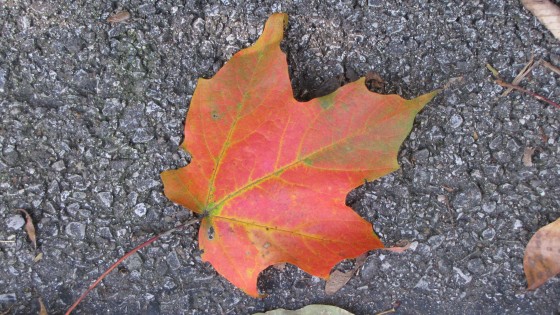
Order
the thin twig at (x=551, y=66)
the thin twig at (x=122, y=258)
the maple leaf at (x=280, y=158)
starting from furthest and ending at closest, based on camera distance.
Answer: the thin twig at (x=551, y=66) → the thin twig at (x=122, y=258) → the maple leaf at (x=280, y=158)

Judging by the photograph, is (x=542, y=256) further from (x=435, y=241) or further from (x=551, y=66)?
(x=551, y=66)

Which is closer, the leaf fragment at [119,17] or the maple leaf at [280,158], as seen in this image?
the maple leaf at [280,158]

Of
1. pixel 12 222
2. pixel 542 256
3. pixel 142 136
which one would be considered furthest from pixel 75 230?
pixel 542 256

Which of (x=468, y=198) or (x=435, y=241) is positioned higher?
(x=468, y=198)

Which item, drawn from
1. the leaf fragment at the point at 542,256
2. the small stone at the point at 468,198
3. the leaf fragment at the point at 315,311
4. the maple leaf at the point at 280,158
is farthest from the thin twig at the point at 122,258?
the leaf fragment at the point at 542,256

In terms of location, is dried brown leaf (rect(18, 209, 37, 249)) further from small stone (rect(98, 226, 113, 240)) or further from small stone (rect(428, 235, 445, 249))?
small stone (rect(428, 235, 445, 249))

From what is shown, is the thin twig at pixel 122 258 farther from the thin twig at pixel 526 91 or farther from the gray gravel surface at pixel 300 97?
the thin twig at pixel 526 91
